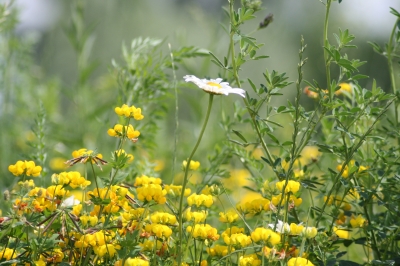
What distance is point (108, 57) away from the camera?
18.7 feet

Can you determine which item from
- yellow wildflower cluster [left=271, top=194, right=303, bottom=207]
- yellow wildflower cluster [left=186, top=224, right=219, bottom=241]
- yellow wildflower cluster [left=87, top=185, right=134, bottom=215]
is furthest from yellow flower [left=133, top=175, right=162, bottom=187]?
yellow wildflower cluster [left=271, top=194, right=303, bottom=207]

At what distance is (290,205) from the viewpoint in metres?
1.26

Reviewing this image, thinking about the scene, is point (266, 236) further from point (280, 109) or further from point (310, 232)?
point (280, 109)

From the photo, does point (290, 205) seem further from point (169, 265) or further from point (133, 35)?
point (133, 35)

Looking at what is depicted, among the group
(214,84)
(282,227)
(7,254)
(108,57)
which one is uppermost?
A: (108,57)

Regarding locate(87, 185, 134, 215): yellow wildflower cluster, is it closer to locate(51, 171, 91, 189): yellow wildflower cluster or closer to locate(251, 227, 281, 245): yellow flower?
locate(51, 171, 91, 189): yellow wildflower cluster

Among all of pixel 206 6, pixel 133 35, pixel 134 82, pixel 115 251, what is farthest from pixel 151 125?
pixel 133 35

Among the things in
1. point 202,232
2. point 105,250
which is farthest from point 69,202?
point 202,232

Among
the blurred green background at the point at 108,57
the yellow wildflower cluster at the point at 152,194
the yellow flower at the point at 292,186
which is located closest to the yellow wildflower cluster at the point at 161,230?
the yellow wildflower cluster at the point at 152,194

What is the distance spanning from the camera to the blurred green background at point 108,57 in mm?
2775

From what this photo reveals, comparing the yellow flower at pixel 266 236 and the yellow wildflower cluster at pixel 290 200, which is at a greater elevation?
the yellow wildflower cluster at pixel 290 200

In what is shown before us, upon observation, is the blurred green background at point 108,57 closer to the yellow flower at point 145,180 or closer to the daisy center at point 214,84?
the daisy center at point 214,84

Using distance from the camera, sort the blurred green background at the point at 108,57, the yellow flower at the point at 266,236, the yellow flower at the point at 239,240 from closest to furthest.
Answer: the yellow flower at the point at 266,236, the yellow flower at the point at 239,240, the blurred green background at the point at 108,57

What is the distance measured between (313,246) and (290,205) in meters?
0.10
